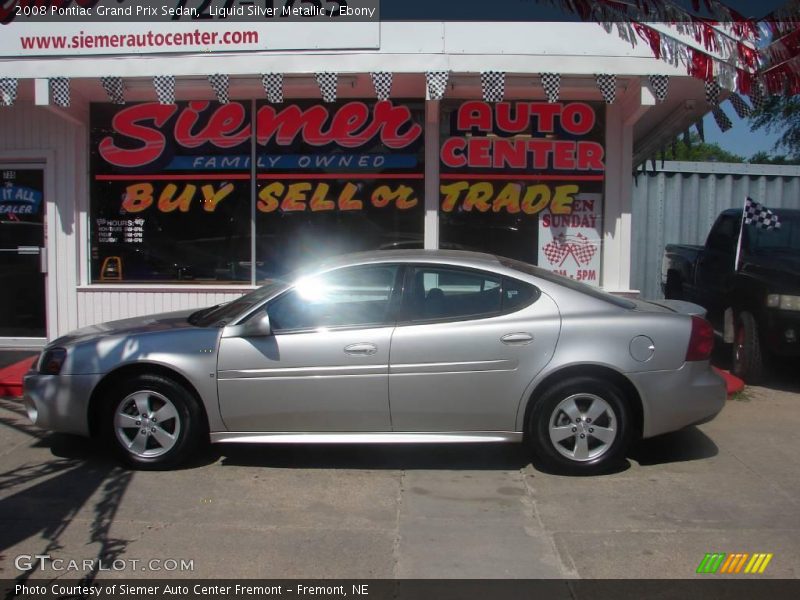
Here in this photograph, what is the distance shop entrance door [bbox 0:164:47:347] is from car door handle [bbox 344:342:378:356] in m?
5.46

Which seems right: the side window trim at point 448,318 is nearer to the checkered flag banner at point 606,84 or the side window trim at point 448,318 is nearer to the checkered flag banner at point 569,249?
the checkered flag banner at point 606,84

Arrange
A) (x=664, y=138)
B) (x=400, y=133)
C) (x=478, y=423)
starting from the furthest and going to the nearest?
(x=664, y=138)
(x=400, y=133)
(x=478, y=423)

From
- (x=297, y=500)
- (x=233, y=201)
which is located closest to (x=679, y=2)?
(x=233, y=201)

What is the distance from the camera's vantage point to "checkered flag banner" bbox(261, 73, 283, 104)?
7883mm

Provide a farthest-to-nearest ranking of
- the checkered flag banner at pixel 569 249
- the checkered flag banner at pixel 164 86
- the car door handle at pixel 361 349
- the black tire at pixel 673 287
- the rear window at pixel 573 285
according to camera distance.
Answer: the black tire at pixel 673 287
the checkered flag banner at pixel 569 249
the checkered flag banner at pixel 164 86
the rear window at pixel 573 285
the car door handle at pixel 361 349

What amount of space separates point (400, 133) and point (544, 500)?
5047mm

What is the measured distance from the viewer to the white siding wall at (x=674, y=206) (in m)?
14.1

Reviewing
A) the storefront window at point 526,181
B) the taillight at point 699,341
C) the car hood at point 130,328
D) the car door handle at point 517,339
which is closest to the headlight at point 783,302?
the storefront window at point 526,181

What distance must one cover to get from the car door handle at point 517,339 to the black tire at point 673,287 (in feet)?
21.7

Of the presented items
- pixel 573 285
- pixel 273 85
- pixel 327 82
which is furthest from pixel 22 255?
pixel 573 285
